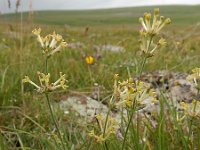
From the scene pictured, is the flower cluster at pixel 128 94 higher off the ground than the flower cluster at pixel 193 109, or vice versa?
the flower cluster at pixel 128 94

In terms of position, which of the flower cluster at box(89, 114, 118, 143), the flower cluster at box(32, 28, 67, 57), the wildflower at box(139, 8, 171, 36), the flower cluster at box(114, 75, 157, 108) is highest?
the wildflower at box(139, 8, 171, 36)

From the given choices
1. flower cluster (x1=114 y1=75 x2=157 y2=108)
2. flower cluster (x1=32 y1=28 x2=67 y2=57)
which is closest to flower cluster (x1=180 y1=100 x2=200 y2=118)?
flower cluster (x1=114 y1=75 x2=157 y2=108)

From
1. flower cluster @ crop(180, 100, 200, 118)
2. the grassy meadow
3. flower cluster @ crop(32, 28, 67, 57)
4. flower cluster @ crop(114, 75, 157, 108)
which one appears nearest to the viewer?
flower cluster @ crop(114, 75, 157, 108)

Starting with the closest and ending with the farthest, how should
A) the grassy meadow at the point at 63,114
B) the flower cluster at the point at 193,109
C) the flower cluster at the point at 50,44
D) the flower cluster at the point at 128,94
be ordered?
the flower cluster at the point at 128,94 < the flower cluster at the point at 50,44 < the flower cluster at the point at 193,109 < the grassy meadow at the point at 63,114

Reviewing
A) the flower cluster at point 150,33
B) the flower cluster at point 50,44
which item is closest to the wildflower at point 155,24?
the flower cluster at point 150,33

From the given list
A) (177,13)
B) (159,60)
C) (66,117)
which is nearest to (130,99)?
(66,117)

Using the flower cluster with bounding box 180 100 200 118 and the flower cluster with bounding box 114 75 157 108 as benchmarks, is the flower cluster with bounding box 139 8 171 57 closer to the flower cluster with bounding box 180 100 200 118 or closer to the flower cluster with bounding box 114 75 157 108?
the flower cluster with bounding box 114 75 157 108

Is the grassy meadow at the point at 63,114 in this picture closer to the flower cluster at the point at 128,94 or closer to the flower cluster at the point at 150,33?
the flower cluster at the point at 128,94

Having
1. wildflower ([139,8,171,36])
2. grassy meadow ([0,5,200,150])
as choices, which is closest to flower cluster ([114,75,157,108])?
grassy meadow ([0,5,200,150])

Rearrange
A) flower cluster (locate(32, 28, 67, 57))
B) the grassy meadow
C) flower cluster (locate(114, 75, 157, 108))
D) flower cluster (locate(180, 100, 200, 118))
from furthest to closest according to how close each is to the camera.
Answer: the grassy meadow < flower cluster (locate(180, 100, 200, 118)) < flower cluster (locate(32, 28, 67, 57)) < flower cluster (locate(114, 75, 157, 108))

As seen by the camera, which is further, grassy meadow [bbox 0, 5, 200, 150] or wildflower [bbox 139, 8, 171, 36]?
grassy meadow [bbox 0, 5, 200, 150]

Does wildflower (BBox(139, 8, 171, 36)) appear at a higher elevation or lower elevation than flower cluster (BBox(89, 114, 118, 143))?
higher
